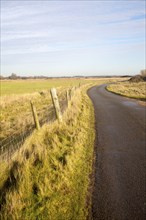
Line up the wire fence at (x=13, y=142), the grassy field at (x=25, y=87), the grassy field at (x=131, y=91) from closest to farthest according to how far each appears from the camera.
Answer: the wire fence at (x=13, y=142), the grassy field at (x=131, y=91), the grassy field at (x=25, y=87)

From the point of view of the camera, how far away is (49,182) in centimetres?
533

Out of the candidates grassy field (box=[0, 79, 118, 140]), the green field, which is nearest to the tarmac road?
grassy field (box=[0, 79, 118, 140])

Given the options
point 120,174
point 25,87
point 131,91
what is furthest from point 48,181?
point 25,87

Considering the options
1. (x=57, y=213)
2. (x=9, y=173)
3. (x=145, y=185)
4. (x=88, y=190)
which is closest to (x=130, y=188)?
(x=145, y=185)

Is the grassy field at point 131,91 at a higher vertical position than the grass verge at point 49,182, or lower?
higher

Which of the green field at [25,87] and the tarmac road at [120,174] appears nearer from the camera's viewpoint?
the tarmac road at [120,174]

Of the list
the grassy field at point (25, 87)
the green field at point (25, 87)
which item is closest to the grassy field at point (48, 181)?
the grassy field at point (25, 87)

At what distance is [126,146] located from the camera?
8539mm

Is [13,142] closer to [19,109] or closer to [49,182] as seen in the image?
[49,182]

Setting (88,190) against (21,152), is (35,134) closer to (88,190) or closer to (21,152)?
(21,152)

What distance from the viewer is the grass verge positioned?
435 centimetres

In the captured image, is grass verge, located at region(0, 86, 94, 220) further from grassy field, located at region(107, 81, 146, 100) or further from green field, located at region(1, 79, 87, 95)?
green field, located at region(1, 79, 87, 95)

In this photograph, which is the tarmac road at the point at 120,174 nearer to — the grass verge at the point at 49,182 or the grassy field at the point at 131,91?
the grass verge at the point at 49,182

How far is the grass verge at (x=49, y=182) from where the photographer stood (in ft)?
14.3
